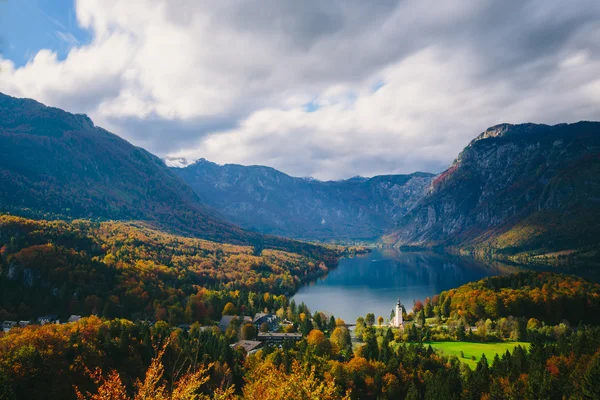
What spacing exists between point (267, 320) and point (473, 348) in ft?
124

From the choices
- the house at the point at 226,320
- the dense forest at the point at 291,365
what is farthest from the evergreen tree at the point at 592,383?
the house at the point at 226,320

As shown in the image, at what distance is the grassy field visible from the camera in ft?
173

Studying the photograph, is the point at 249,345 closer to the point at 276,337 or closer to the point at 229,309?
the point at 276,337

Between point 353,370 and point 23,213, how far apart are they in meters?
140

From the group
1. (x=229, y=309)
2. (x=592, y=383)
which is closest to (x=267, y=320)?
(x=229, y=309)

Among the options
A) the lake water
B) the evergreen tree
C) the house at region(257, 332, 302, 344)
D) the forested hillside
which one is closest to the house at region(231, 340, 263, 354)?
the house at region(257, 332, 302, 344)

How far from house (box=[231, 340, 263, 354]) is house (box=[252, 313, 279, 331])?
12613mm

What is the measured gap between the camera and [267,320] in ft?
256

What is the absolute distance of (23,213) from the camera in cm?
13875

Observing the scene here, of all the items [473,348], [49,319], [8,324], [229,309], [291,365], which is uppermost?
[8,324]

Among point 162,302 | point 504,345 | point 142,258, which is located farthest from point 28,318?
point 504,345

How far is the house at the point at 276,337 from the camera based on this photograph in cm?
6298

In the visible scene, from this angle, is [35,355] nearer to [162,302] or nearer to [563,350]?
[162,302]

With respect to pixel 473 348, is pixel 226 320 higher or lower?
higher
